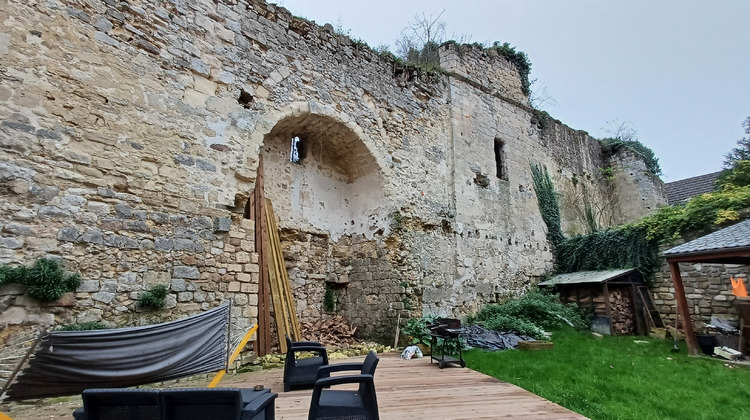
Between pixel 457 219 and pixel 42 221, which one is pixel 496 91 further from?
pixel 42 221

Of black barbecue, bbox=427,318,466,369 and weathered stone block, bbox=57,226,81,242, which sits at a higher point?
weathered stone block, bbox=57,226,81,242

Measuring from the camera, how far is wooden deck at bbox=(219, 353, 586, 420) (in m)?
3.10

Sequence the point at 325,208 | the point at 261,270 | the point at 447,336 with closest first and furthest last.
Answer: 1. the point at 447,336
2. the point at 261,270
3. the point at 325,208

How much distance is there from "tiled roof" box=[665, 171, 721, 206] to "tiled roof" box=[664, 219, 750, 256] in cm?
968

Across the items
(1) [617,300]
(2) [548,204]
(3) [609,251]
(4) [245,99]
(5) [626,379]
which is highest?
(4) [245,99]

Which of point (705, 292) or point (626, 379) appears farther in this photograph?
point (705, 292)

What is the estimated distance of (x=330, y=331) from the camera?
24.5 ft

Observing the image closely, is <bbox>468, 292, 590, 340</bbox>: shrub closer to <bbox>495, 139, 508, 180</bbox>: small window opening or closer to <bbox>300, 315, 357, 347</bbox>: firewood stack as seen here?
<bbox>300, 315, 357, 347</bbox>: firewood stack

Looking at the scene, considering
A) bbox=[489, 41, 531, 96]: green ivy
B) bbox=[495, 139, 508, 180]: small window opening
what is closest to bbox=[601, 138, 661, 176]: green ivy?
bbox=[489, 41, 531, 96]: green ivy

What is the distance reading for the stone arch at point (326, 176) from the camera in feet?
24.4

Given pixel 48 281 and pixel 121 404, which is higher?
pixel 48 281

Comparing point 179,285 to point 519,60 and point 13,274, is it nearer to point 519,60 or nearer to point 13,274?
point 13,274

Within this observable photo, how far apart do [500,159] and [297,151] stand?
592 centimetres

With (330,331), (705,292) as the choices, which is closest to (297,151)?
(330,331)
